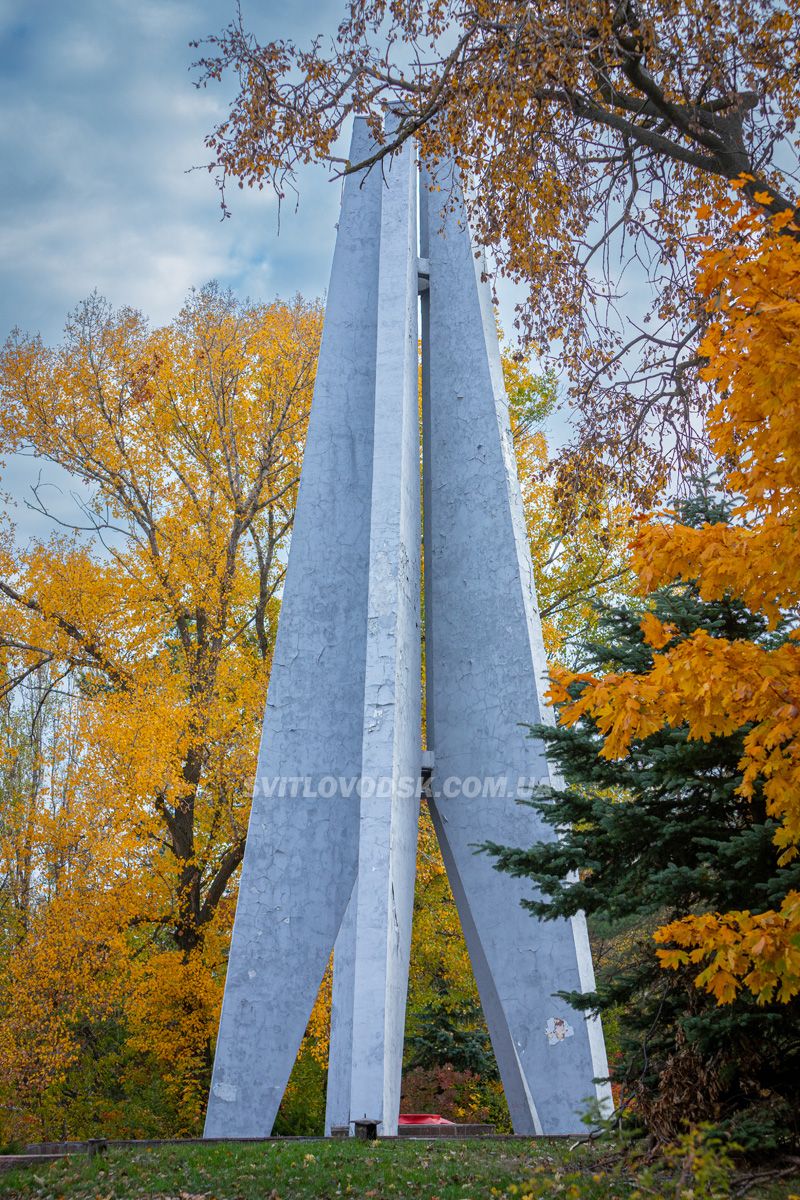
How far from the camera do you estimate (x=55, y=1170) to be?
5133 mm

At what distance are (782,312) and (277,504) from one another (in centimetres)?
1388

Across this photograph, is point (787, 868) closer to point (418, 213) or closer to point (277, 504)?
point (418, 213)

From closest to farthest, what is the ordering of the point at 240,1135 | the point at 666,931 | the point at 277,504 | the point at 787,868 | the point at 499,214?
the point at 666,931 → the point at 787,868 → the point at 499,214 → the point at 240,1135 → the point at 277,504

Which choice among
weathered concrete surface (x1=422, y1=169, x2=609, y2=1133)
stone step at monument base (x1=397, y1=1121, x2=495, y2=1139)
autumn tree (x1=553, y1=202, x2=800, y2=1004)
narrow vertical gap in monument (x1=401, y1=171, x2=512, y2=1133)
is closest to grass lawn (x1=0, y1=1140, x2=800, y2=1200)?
autumn tree (x1=553, y1=202, x2=800, y2=1004)

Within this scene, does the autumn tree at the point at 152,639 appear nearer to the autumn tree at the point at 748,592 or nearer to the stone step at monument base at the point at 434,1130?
the stone step at monument base at the point at 434,1130

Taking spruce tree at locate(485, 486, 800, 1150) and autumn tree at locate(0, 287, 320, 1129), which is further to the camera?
autumn tree at locate(0, 287, 320, 1129)

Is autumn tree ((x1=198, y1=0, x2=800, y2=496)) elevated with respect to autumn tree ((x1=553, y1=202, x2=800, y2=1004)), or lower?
elevated

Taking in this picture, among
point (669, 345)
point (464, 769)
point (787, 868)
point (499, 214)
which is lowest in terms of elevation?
point (787, 868)

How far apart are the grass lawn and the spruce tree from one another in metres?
0.44

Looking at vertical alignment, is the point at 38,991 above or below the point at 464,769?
below

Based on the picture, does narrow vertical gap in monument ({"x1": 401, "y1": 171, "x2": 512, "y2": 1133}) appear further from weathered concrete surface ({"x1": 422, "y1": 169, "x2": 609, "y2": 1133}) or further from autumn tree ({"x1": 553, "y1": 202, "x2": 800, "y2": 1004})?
autumn tree ({"x1": 553, "y1": 202, "x2": 800, "y2": 1004})

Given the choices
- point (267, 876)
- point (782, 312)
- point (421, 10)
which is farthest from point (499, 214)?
point (267, 876)

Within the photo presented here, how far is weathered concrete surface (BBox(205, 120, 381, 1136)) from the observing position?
833 centimetres

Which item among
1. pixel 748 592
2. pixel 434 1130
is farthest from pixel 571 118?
pixel 434 1130
